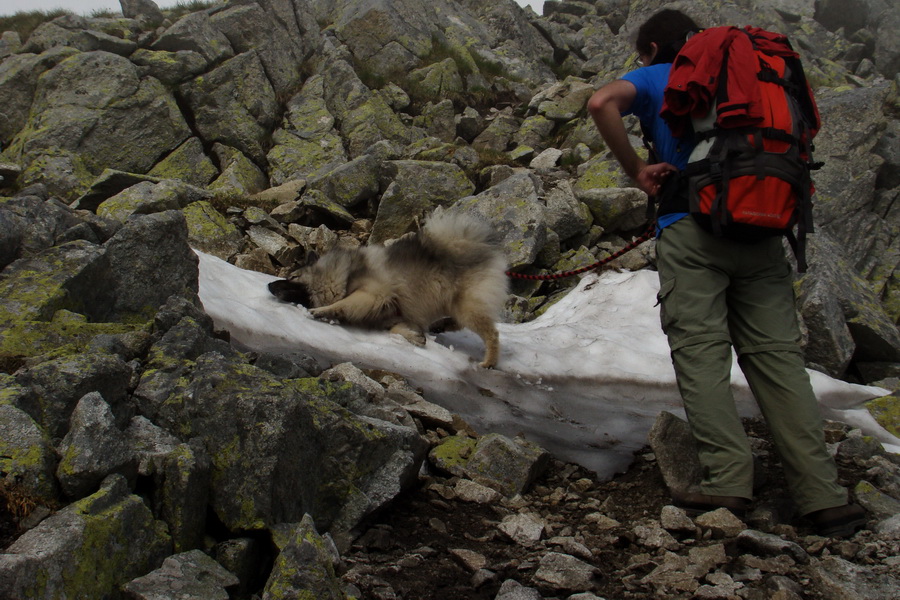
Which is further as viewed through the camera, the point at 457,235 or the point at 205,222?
the point at 205,222

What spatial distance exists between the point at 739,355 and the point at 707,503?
3.52 feet

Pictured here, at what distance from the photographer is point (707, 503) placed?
393cm

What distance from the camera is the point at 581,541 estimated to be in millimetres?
3629

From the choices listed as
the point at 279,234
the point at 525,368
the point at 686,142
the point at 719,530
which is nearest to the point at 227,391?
the point at 719,530

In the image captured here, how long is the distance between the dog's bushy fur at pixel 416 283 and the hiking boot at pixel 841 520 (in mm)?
3990

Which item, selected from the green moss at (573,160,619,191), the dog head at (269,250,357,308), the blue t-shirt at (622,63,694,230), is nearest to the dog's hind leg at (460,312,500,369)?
the dog head at (269,250,357,308)

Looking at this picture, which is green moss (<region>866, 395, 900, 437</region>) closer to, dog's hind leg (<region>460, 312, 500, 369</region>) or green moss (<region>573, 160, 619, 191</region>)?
dog's hind leg (<region>460, 312, 500, 369</region>)

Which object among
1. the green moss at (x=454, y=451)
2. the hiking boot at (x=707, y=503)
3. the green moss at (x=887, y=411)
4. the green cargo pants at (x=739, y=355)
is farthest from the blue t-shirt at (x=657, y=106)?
the green moss at (x=887, y=411)

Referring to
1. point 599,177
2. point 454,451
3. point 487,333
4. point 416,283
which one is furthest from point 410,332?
point 599,177

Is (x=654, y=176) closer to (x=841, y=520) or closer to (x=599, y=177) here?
(x=841, y=520)

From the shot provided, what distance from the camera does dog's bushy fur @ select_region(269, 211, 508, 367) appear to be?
7449mm

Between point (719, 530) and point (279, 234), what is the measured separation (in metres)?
9.26

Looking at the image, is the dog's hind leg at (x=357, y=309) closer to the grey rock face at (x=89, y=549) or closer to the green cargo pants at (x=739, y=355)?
the green cargo pants at (x=739, y=355)

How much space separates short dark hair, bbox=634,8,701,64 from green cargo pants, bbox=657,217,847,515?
1.33m
